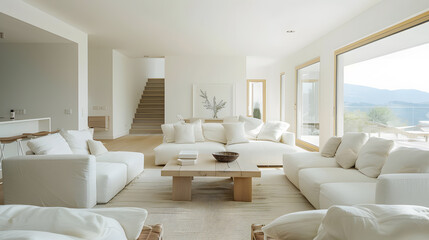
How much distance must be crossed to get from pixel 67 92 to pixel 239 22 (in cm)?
405

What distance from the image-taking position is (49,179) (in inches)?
120

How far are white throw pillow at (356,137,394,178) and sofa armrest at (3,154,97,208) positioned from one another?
2.98 meters

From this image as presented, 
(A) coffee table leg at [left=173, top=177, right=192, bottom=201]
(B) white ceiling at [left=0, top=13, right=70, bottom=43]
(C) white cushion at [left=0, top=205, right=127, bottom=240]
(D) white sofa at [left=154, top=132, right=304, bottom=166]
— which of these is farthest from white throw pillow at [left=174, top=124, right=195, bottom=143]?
(C) white cushion at [left=0, top=205, right=127, bottom=240]

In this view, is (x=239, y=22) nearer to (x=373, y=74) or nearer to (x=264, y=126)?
(x=264, y=126)

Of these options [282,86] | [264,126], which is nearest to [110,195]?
[264,126]

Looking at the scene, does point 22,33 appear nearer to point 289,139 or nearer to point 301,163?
point 289,139

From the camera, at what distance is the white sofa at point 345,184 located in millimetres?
2215

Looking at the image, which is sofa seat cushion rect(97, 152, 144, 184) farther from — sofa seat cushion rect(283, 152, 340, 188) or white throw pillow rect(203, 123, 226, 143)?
sofa seat cushion rect(283, 152, 340, 188)

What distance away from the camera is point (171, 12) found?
17.2 ft

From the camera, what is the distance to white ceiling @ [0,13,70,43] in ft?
16.4

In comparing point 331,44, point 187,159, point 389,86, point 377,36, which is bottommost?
point 187,159

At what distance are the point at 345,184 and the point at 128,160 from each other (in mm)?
2819

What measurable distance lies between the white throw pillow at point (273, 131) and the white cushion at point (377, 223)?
510 cm

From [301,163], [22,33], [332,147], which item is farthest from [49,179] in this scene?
[22,33]
